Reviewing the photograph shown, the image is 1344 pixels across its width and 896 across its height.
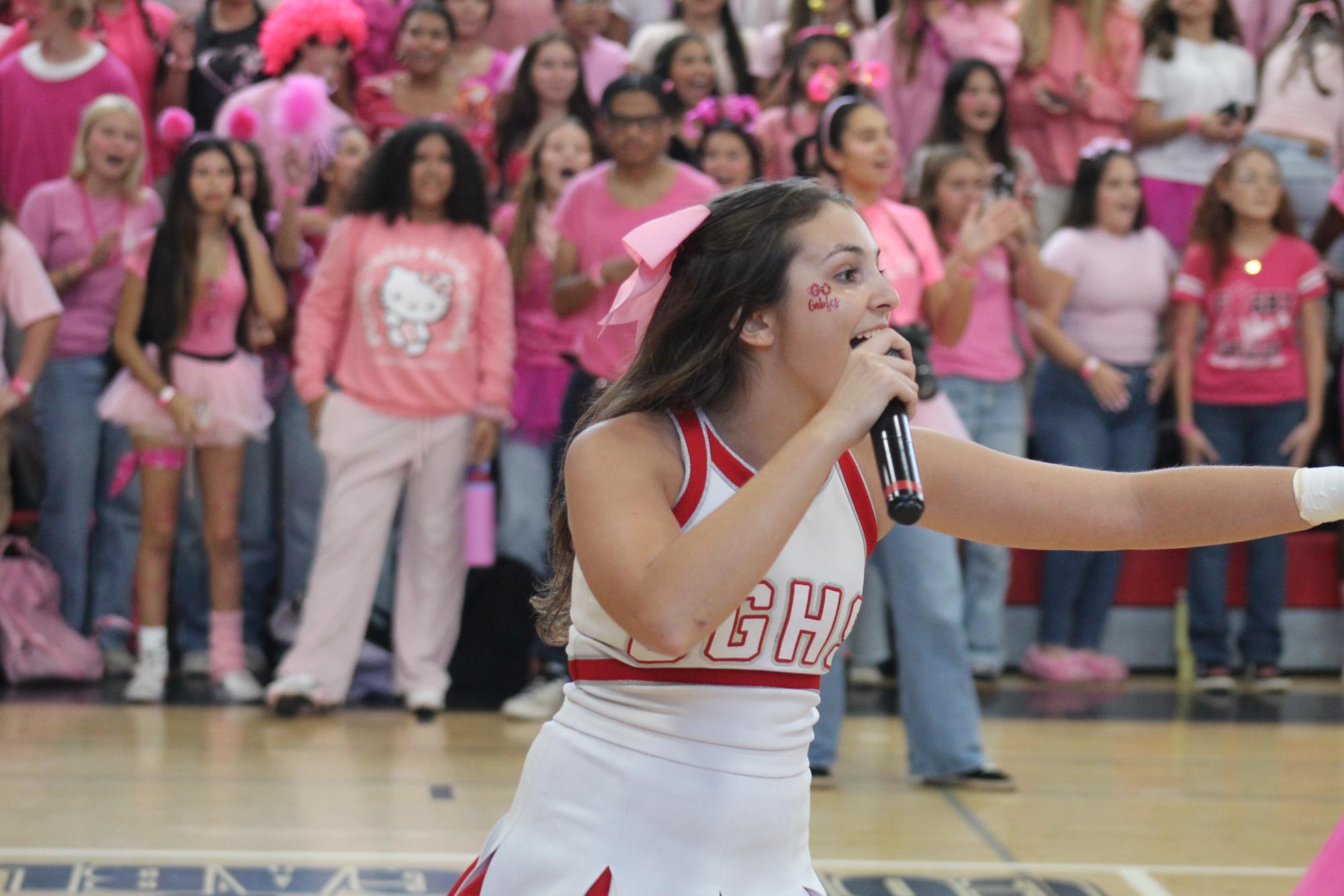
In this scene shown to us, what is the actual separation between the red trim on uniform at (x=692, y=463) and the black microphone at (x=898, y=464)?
22cm

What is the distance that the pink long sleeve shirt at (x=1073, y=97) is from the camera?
25.5 ft

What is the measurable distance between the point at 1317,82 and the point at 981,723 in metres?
3.33

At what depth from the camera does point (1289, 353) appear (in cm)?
707

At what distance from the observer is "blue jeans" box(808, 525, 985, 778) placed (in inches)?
201

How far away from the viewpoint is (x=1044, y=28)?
7805mm

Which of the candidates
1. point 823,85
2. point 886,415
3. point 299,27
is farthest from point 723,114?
point 886,415

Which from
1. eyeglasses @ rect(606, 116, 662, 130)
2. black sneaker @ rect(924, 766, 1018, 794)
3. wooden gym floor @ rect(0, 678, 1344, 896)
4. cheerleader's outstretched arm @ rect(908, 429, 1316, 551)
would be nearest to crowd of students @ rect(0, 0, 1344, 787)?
eyeglasses @ rect(606, 116, 662, 130)

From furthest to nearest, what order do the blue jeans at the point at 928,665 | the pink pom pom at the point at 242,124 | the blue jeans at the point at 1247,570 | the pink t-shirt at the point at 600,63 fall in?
the pink t-shirt at the point at 600,63, the blue jeans at the point at 1247,570, the pink pom pom at the point at 242,124, the blue jeans at the point at 928,665

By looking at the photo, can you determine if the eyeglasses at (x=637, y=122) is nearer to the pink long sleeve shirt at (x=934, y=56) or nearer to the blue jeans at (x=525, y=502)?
the blue jeans at (x=525, y=502)

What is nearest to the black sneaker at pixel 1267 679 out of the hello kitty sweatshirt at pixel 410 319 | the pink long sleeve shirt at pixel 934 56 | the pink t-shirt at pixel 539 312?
the pink long sleeve shirt at pixel 934 56

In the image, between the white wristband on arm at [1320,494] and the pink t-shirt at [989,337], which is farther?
the pink t-shirt at [989,337]

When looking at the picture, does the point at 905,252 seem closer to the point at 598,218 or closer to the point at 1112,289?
the point at 598,218

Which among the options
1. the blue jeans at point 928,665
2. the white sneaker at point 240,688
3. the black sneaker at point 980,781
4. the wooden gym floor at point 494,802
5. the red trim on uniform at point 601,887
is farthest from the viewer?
the white sneaker at point 240,688

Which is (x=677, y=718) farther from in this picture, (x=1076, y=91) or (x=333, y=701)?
(x=1076, y=91)
